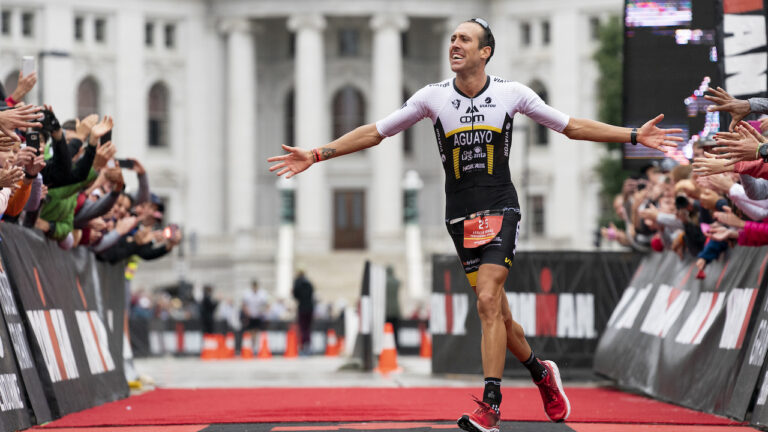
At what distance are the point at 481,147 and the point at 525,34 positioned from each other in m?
66.9

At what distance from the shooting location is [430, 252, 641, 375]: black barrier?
19609 mm

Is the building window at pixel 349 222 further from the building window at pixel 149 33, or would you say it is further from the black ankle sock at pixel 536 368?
the black ankle sock at pixel 536 368

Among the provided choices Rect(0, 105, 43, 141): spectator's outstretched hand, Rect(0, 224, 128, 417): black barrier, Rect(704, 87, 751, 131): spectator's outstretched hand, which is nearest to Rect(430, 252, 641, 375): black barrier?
Rect(0, 224, 128, 417): black barrier

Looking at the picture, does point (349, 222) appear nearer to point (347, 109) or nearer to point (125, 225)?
point (347, 109)

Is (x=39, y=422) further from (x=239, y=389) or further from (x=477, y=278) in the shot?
(x=239, y=389)

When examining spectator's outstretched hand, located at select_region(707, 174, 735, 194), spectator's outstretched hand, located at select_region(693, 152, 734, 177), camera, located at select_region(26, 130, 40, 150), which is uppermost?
camera, located at select_region(26, 130, 40, 150)

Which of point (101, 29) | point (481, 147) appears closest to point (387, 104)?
point (101, 29)

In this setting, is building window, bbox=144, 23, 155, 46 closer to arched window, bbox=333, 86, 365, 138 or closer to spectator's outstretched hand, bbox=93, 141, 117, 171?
arched window, bbox=333, 86, 365, 138

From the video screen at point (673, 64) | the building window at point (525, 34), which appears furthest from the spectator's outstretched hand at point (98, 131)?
the building window at point (525, 34)

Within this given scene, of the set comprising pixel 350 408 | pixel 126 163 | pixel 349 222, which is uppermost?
pixel 126 163

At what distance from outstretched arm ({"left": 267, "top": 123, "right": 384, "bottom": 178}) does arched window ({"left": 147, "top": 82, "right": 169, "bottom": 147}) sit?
65.4 m

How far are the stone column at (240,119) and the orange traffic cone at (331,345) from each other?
117ft

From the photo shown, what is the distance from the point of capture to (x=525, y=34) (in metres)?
75.7

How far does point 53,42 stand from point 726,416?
202 feet
